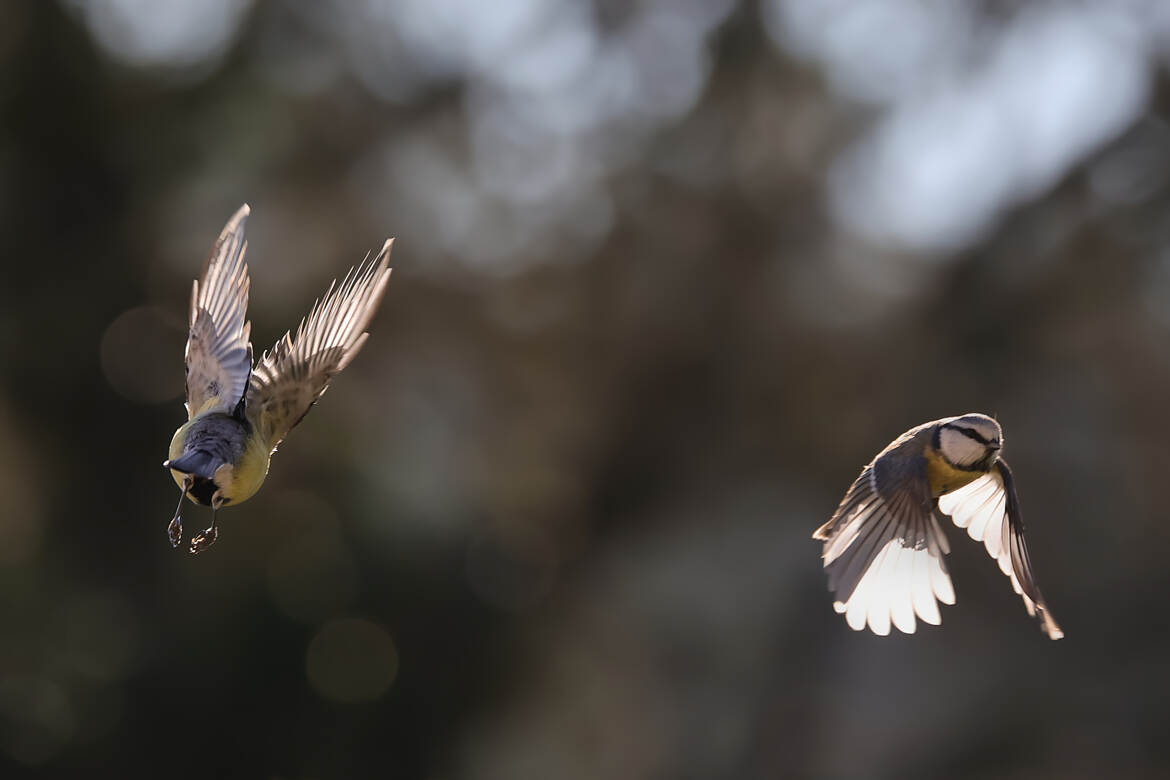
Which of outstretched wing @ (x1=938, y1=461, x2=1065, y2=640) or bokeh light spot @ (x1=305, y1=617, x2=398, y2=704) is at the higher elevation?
bokeh light spot @ (x1=305, y1=617, x2=398, y2=704)

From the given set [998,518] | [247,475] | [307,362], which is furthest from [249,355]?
[998,518]

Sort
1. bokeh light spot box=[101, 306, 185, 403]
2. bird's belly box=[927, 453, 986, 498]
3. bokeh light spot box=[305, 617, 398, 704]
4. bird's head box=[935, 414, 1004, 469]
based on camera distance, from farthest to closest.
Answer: bokeh light spot box=[305, 617, 398, 704] < bokeh light spot box=[101, 306, 185, 403] < bird's belly box=[927, 453, 986, 498] < bird's head box=[935, 414, 1004, 469]

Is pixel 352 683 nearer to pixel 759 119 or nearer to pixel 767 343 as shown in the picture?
pixel 767 343

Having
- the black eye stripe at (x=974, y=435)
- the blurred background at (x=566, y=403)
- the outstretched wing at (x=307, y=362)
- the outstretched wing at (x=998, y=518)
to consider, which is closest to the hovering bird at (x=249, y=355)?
the outstretched wing at (x=307, y=362)

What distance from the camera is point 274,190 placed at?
776 cm

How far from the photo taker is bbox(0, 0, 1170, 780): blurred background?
690 centimetres

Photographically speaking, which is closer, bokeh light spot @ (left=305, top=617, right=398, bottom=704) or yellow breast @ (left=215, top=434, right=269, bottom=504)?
yellow breast @ (left=215, top=434, right=269, bottom=504)

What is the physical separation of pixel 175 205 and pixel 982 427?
6162mm

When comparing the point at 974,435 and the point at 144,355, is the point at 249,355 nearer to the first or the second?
the point at 974,435

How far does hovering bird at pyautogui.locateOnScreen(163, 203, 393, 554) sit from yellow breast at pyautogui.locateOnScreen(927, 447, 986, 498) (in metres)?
0.93

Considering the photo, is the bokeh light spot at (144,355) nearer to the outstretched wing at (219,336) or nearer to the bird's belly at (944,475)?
the outstretched wing at (219,336)

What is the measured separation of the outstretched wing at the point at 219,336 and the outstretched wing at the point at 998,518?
3.82ft

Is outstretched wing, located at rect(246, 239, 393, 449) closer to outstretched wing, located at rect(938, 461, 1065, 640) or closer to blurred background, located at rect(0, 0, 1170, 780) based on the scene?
outstretched wing, located at rect(938, 461, 1065, 640)

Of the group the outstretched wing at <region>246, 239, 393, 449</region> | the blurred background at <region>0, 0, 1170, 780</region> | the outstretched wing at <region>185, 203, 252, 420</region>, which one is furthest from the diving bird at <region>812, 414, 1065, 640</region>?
the blurred background at <region>0, 0, 1170, 780</region>
